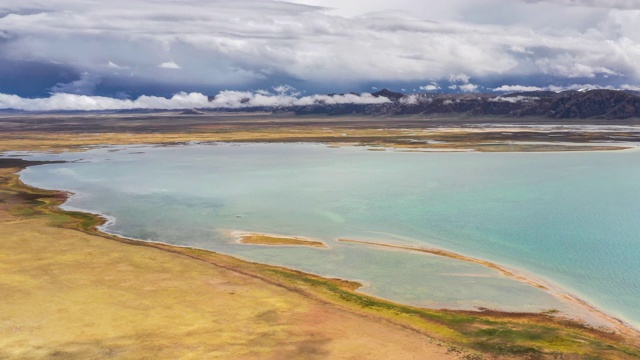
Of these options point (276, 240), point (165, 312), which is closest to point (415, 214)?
point (276, 240)

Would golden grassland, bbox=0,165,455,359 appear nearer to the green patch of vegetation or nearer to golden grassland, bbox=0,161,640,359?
golden grassland, bbox=0,161,640,359

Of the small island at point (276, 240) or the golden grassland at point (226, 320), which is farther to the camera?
the small island at point (276, 240)

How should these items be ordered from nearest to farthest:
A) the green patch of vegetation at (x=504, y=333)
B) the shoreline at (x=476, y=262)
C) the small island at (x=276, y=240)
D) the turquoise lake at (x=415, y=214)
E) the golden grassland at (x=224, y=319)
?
the green patch of vegetation at (x=504, y=333)
the golden grassland at (x=224, y=319)
the shoreline at (x=476, y=262)
the turquoise lake at (x=415, y=214)
the small island at (x=276, y=240)

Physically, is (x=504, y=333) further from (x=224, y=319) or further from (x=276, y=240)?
(x=276, y=240)

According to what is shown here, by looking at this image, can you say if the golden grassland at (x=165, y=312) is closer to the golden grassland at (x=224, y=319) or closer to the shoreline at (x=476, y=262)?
the golden grassland at (x=224, y=319)

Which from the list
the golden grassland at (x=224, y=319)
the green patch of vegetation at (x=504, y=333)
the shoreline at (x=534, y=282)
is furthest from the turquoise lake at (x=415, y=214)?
the golden grassland at (x=224, y=319)

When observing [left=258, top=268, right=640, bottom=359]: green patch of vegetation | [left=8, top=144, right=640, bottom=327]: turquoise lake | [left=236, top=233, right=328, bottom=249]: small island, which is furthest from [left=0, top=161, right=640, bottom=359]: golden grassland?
[left=236, top=233, right=328, bottom=249]: small island

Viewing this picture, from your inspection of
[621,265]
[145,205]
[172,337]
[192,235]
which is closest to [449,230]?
[621,265]
